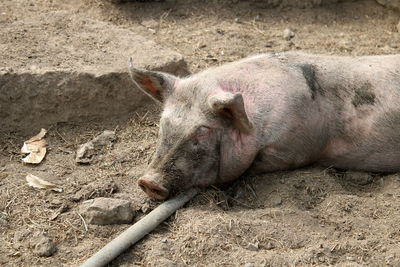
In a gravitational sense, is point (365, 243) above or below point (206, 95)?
below

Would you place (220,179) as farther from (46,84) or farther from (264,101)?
(46,84)

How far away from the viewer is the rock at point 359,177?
5.10m

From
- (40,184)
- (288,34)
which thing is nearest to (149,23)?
(288,34)

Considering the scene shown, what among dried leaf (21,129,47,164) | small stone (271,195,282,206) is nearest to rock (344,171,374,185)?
small stone (271,195,282,206)

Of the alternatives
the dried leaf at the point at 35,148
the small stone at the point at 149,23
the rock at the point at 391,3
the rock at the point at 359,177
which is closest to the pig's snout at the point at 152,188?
the dried leaf at the point at 35,148

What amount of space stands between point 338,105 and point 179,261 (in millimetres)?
1715

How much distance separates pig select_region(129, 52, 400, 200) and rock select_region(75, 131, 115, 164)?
719mm

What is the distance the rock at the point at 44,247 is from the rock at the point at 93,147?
115cm

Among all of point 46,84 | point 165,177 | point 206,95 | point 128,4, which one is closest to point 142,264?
point 165,177

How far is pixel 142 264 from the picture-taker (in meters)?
4.22

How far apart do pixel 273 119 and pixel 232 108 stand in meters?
0.35

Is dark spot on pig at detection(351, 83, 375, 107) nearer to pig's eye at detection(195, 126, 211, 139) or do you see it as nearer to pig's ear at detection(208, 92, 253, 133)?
pig's ear at detection(208, 92, 253, 133)

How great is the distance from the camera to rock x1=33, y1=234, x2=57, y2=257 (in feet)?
14.2

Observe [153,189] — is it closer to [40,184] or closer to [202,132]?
[202,132]
